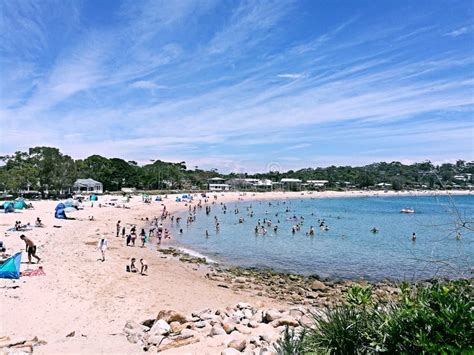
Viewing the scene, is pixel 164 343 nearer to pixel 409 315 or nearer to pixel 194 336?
pixel 194 336

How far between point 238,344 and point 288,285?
1034cm

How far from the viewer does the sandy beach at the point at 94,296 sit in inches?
335

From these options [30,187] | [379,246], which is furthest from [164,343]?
[30,187]

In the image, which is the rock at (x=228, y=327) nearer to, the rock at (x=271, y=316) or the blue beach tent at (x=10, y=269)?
the rock at (x=271, y=316)

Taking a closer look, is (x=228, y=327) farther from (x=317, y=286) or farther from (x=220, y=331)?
(x=317, y=286)

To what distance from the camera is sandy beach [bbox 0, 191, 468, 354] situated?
8.51m

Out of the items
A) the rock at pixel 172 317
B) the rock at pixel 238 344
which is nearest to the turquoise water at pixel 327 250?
the rock at pixel 172 317

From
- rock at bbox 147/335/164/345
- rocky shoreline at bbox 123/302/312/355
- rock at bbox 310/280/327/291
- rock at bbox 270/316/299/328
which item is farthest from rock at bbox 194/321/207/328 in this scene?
rock at bbox 310/280/327/291

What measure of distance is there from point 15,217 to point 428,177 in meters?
34.8

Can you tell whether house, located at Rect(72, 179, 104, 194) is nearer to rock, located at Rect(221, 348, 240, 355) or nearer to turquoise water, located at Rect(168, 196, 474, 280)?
turquoise water, located at Rect(168, 196, 474, 280)

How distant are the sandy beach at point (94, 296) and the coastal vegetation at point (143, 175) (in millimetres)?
682

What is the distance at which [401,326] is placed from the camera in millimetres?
3971

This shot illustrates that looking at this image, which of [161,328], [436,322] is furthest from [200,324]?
[436,322]

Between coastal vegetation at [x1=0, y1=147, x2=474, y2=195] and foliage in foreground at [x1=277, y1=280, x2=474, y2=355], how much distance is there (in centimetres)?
127
